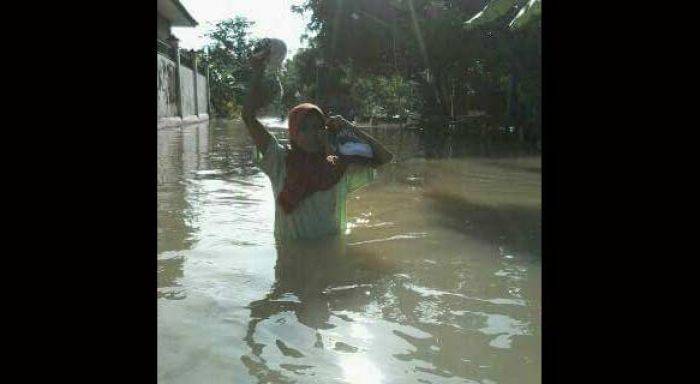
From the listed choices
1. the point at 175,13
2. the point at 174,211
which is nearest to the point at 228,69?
the point at 175,13

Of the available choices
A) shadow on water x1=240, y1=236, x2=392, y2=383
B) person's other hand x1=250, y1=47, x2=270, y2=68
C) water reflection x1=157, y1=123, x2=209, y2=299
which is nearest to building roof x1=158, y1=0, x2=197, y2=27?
water reflection x1=157, y1=123, x2=209, y2=299

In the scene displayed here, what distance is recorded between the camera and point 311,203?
4664mm

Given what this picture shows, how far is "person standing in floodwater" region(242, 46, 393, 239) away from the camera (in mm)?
4434

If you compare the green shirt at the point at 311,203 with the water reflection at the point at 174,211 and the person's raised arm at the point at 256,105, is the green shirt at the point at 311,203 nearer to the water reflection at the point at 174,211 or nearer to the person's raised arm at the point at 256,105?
the person's raised arm at the point at 256,105

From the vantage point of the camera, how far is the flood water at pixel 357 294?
2.75 meters

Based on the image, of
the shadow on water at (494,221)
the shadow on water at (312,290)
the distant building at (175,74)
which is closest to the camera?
the shadow on water at (312,290)

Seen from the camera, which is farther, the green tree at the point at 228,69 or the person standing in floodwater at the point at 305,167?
the green tree at the point at 228,69

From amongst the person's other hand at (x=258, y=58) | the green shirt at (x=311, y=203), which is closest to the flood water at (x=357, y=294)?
the green shirt at (x=311, y=203)

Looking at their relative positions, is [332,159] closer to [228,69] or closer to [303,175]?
[303,175]

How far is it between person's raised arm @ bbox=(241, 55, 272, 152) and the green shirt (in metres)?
0.07

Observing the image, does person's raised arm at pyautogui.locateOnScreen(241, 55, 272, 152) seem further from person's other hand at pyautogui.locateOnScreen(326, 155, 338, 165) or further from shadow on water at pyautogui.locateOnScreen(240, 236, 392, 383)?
shadow on water at pyautogui.locateOnScreen(240, 236, 392, 383)
